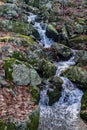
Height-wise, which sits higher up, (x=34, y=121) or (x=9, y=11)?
(x=9, y=11)

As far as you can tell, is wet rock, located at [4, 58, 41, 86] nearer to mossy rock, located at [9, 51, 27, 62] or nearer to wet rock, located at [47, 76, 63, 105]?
wet rock, located at [47, 76, 63, 105]

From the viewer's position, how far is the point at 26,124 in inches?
325

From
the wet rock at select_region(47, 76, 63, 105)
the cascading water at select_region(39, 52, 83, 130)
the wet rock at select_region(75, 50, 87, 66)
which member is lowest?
the cascading water at select_region(39, 52, 83, 130)

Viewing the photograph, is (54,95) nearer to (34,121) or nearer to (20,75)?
(20,75)

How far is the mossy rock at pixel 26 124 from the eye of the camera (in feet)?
26.0

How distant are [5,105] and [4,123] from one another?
0.90m

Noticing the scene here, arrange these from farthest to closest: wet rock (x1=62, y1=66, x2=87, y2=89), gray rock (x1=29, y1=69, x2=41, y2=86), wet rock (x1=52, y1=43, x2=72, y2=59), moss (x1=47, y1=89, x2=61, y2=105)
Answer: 1. wet rock (x1=52, y1=43, x2=72, y2=59)
2. wet rock (x1=62, y1=66, x2=87, y2=89)
3. moss (x1=47, y1=89, x2=61, y2=105)
4. gray rock (x1=29, y1=69, x2=41, y2=86)

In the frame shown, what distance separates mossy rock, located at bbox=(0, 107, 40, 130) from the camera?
794cm

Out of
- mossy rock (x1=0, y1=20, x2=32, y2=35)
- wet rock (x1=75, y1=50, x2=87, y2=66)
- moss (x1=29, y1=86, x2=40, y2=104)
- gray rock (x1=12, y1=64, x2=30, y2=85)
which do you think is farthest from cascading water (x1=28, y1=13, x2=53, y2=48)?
moss (x1=29, y1=86, x2=40, y2=104)

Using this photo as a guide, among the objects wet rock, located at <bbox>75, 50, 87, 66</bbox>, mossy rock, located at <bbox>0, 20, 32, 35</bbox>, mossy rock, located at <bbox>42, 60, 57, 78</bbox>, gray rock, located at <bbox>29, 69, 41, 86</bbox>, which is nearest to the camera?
gray rock, located at <bbox>29, 69, 41, 86</bbox>

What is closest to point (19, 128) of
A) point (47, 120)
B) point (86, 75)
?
point (47, 120)

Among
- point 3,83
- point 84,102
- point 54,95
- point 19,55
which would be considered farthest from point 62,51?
point 3,83

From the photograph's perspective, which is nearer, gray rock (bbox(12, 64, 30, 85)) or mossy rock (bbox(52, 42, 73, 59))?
gray rock (bbox(12, 64, 30, 85))

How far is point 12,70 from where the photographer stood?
1038 centimetres
